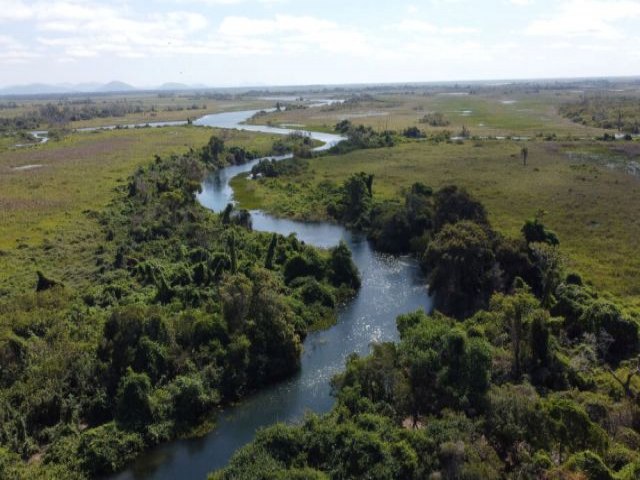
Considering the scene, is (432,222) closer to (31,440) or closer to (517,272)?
(517,272)

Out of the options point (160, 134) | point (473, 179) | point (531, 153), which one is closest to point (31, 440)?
point (473, 179)

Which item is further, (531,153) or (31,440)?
(531,153)

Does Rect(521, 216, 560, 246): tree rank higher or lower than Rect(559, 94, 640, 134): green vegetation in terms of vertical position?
lower

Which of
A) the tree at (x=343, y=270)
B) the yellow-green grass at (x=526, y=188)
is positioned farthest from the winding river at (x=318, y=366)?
the yellow-green grass at (x=526, y=188)

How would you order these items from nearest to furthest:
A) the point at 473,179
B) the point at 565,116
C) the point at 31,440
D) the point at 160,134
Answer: the point at 31,440
the point at 473,179
the point at 160,134
the point at 565,116

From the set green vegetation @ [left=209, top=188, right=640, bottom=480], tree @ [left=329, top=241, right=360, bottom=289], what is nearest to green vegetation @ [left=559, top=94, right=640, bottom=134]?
tree @ [left=329, top=241, right=360, bottom=289]

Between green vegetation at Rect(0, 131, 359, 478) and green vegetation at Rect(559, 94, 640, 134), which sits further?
green vegetation at Rect(559, 94, 640, 134)

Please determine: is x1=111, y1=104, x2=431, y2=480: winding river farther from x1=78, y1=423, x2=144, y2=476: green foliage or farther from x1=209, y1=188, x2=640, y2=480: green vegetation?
x1=209, y1=188, x2=640, y2=480: green vegetation
